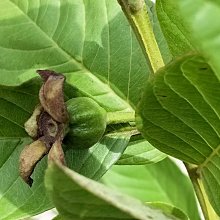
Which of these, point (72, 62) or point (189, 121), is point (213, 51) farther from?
point (72, 62)

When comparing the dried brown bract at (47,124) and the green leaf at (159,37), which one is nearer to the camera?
the dried brown bract at (47,124)

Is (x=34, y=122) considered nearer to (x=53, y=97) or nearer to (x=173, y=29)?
(x=53, y=97)

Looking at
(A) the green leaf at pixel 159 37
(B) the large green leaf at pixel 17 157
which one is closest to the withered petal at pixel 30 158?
(B) the large green leaf at pixel 17 157

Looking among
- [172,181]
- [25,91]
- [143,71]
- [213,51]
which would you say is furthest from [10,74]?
[172,181]

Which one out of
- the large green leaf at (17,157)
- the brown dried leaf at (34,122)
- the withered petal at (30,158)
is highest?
the brown dried leaf at (34,122)

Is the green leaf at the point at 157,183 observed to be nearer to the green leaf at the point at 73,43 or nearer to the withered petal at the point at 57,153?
the green leaf at the point at 73,43

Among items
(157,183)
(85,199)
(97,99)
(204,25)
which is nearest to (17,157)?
(97,99)

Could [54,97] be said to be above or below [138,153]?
above

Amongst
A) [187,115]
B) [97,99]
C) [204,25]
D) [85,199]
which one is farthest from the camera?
[97,99]
